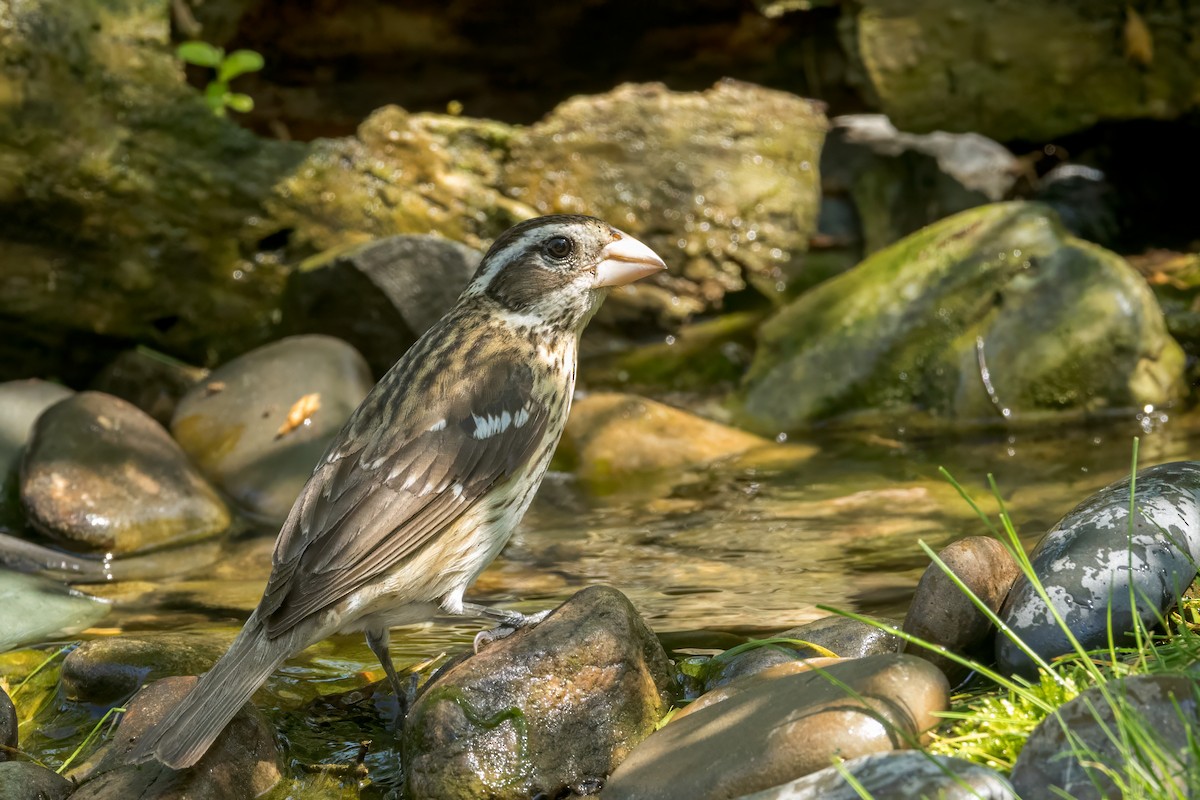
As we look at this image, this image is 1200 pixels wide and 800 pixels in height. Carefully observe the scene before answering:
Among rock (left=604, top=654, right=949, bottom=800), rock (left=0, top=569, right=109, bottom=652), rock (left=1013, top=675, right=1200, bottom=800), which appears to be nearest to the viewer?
rock (left=1013, top=675, right=1200, bottom=800)

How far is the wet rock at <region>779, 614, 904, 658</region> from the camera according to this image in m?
4.23

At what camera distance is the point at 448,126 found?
10047mm

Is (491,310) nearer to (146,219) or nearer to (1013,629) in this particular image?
(1013,629)

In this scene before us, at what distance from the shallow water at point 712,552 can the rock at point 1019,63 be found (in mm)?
3196

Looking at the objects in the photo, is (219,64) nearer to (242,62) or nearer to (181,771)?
(242,62)

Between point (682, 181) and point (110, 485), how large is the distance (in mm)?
5169

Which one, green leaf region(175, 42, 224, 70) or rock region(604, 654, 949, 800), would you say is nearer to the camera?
rock region(604, 654, 949, 800)

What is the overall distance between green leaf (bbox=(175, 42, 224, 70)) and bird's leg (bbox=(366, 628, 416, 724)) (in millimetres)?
5554

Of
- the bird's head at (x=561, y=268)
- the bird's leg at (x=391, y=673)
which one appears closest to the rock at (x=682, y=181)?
the bird's head at (x=561, y=268)

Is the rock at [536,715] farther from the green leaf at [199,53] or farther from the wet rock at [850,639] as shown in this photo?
the green leaf at [199,53]

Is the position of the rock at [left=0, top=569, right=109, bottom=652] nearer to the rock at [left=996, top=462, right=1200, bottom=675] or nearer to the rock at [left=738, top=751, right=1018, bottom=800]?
the rock at [left=738, top=751, right=1018, bottom=800]

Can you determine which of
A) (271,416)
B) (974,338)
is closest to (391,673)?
(271,416)

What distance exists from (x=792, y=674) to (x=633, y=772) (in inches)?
20.5

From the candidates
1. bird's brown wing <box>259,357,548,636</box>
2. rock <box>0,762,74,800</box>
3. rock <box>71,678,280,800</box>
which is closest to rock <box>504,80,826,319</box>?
bird's brown wing <box>259,357,548,636</box>
